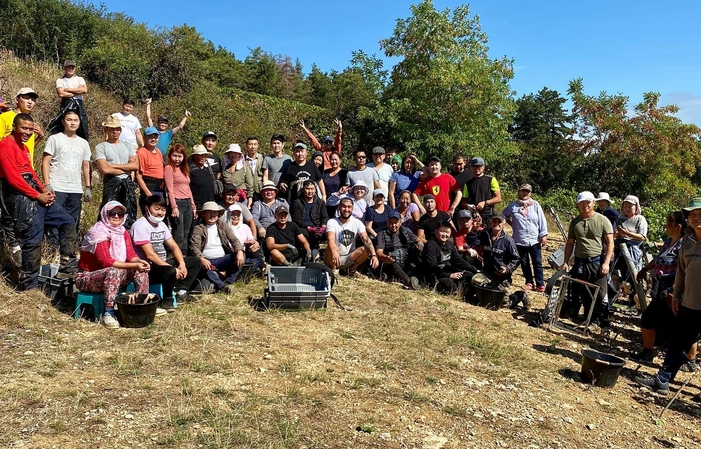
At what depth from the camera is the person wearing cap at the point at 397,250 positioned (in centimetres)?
767

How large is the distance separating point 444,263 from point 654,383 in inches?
124

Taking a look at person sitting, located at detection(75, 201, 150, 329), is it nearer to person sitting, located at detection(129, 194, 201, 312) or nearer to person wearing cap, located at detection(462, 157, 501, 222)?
person sitting, located at detection(129, 194, 201, 312)

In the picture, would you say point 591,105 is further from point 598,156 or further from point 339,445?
point 339,445

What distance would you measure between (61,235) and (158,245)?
4.53 feet

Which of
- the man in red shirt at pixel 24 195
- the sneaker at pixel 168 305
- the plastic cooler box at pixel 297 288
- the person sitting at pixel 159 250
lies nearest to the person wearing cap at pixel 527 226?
the plastic cooler box at pixel 297 288

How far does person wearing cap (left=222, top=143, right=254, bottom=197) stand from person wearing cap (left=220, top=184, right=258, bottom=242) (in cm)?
35

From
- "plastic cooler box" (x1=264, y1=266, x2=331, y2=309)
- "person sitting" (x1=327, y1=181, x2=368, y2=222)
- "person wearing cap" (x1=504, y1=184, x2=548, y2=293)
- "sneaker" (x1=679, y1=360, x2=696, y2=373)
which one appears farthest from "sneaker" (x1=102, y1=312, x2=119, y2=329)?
"sneaker" (x1=679, y1=360, x2=696, y2=373)

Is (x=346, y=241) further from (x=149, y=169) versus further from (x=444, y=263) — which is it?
(x=149, y=169)

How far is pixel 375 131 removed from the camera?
17.9 meters

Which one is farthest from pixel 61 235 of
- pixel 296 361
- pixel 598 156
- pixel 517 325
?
pixel 598 156

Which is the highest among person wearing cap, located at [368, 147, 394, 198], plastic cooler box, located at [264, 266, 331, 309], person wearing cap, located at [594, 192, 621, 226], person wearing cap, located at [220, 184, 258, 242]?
person wearing cap, located at [368, 147, 394, 198]

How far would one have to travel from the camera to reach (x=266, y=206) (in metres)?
7.69

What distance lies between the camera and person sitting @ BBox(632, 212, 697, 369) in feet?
18.1

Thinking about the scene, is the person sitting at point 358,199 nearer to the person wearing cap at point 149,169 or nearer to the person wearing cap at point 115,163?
the person wearing cap at point 149,169
